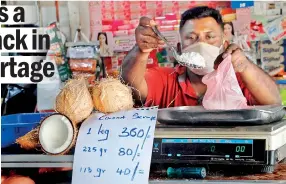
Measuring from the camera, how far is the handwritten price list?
4.87ft

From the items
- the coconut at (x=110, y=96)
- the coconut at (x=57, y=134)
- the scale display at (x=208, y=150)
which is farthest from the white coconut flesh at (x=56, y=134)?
the scale display at (x=208, y=150)

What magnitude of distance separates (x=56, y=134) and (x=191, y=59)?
2.03ft

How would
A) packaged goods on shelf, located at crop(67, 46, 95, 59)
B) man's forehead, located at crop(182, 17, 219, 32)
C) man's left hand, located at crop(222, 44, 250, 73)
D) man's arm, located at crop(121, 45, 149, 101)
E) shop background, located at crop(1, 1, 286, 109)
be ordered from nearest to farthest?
man's left hand, located at crop(222, 44, 250, 73) < man's arm, located at crop(121, 45, 149, 101) < man's forehead, located at crop(182, 17, 219, 32) < shop background, located at crop(1, 1, 286, 109) < packaged goods on shelf, located at crop(67, 46, 95, 59)

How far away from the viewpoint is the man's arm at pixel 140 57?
1.99 metres

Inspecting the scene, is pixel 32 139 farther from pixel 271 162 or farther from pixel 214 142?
pixel 271 162

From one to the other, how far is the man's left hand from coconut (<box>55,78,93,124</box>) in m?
0.45

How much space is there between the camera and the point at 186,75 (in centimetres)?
252

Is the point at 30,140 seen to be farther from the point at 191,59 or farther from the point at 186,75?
the point at 186,75

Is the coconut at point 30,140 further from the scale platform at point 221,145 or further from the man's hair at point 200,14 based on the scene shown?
the man's hair at point 200,14

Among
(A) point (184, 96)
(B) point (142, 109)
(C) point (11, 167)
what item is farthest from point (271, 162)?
(A) point (184, 96)

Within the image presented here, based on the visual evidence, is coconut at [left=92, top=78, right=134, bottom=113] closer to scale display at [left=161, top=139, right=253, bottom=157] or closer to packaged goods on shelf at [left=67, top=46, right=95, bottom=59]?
scale display at [left=161, top=139, right=253, bottom=157]

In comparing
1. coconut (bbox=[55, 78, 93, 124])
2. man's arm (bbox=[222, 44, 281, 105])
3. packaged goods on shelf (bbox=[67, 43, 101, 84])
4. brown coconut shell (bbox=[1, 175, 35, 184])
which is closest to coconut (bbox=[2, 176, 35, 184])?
brown coconut shell (bbox=[1, 175, 35, 184])

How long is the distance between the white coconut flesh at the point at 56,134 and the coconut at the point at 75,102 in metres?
0.03

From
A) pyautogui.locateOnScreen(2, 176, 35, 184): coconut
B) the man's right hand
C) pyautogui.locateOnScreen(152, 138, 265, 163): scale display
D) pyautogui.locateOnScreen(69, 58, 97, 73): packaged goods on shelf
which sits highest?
the man's right hand
